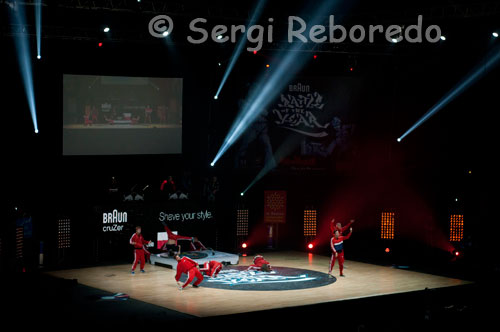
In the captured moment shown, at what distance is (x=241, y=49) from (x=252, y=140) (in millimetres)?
2597

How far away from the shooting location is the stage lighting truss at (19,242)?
19691 millimetres

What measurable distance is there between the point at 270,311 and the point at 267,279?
3408 millimetres

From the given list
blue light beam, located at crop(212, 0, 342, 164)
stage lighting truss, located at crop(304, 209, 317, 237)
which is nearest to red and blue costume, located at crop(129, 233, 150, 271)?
blue light beam, located at crop(212, 0, 342, 164)

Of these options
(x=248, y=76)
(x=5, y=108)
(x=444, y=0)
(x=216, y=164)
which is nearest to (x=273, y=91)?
(x=248, y=76)

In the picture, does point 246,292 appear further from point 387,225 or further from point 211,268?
point 387,225

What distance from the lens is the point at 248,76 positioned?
2270 centimetres

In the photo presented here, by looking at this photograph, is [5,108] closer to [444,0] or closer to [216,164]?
[216,164]

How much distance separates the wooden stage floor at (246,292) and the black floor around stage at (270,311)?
347mm

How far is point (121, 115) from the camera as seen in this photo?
21.0 metres

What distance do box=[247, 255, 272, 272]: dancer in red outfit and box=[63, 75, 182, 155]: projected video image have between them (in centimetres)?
421

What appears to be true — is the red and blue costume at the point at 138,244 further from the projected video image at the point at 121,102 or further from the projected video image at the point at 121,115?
the projected video image at the point at 121,102

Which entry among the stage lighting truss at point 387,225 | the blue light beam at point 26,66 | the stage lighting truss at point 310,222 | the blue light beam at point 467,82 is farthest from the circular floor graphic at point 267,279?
the blue light beam at point 26,66

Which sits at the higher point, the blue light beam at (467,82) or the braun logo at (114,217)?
the blue light beam at (467,82)

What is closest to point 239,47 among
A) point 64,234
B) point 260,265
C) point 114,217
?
point 114,217
